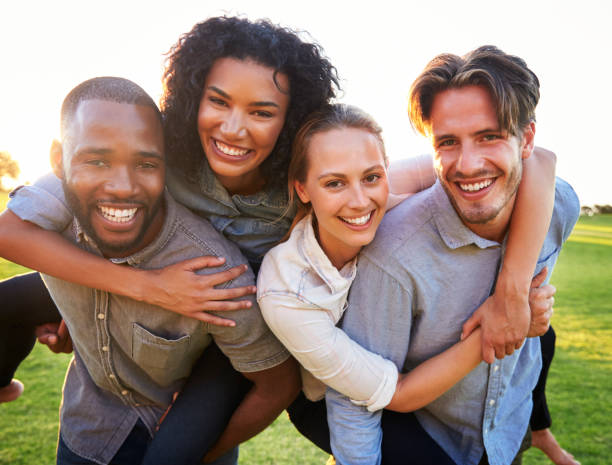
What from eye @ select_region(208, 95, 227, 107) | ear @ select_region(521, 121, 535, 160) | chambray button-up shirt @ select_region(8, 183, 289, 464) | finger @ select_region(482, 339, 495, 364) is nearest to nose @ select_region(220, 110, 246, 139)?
eye @ select_region(208, 95, 227, 107)

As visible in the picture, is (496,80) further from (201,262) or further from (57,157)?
(57,157)

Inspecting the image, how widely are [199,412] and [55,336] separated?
1.18 m

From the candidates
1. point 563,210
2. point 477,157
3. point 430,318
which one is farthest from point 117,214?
point 563,210

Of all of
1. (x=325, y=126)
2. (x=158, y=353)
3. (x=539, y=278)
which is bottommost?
(x=158, y=353)

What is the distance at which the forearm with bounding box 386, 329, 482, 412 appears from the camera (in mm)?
2115

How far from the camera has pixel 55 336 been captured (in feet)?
9.52

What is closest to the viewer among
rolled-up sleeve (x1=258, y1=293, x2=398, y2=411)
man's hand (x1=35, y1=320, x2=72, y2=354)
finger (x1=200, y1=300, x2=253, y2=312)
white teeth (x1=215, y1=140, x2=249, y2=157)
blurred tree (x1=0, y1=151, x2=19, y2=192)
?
rolled-up sleeve (x1=258, y1=293, x2=398, y2=411)

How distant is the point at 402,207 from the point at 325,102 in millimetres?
725

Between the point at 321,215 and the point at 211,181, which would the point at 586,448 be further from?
the point at 211,181

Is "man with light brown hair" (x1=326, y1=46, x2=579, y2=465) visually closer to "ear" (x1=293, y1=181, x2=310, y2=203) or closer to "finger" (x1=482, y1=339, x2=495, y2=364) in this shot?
"finger" (x1=482, y1=339, x2=495, y2=364)

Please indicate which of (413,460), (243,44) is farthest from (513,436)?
(243,44)

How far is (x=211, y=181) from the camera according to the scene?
8.23ft

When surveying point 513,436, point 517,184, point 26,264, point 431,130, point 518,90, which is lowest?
point 513,436

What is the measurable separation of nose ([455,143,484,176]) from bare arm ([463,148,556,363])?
29 centimetres
